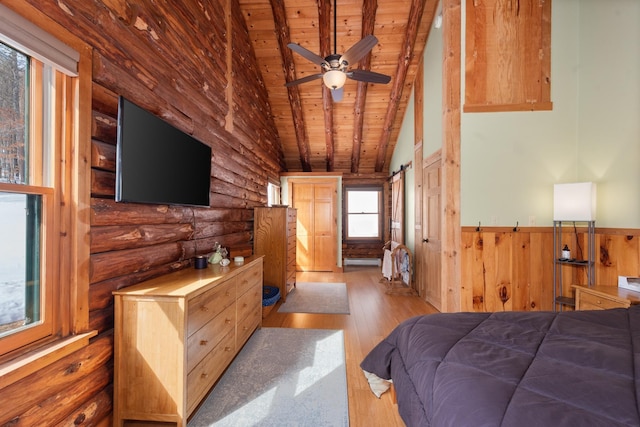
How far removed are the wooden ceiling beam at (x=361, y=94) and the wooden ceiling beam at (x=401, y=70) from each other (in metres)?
0.50

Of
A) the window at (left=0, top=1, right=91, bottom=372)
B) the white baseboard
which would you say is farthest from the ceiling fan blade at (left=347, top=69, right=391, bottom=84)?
the white baseboard

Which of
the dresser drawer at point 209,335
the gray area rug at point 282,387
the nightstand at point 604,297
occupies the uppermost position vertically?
the nightstand at point 604,297

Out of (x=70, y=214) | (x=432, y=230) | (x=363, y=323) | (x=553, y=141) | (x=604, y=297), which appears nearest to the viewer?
(x=70, y=214)

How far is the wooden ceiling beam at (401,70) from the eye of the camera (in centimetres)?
375

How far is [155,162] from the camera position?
184 cm

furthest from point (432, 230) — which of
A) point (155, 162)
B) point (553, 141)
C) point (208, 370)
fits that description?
point (155, 162)

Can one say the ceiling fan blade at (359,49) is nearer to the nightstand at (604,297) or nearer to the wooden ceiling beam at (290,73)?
the wooden ceiling beam at (290,73)

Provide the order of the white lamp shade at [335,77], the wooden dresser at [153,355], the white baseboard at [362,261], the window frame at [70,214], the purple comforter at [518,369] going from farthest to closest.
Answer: the white baseboard at [362,261] < the white lamp shade at [335,77] < the wooden dresser at [153,355] < the window frame at [70,214] < the purple comforter at [518,369]

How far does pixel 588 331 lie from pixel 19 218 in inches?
109

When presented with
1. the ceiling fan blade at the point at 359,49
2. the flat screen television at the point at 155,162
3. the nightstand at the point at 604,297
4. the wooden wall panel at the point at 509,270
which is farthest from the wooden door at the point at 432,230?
the flat screen television at the point at 155,162

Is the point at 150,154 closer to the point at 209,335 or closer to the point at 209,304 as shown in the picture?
the point at 209,304

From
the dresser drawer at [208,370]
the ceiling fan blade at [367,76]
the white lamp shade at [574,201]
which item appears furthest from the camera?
the ceiling fan blade at [367,76]

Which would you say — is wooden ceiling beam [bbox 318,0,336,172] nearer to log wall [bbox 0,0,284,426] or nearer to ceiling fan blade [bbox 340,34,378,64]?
log wall [bbox 0,0,284,426]

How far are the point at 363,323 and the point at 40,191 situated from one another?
9.84 ft
